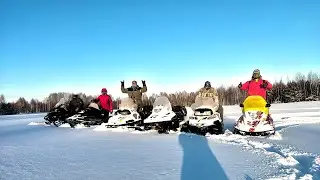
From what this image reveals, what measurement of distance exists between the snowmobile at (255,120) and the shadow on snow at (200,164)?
282 centimetres

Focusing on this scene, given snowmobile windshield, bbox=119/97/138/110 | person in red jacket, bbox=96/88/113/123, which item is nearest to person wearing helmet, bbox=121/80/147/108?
snowmobile windshield, bbox=119/97/138/110

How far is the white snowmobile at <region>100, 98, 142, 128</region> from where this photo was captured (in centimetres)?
1263

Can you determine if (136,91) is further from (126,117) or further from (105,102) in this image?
(105,102)

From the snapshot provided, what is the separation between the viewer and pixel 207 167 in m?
5.27

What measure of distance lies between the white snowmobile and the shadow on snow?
5209 mm

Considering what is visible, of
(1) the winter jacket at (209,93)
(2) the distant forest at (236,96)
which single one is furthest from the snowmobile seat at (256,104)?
(2) the distant forest at (236,96)

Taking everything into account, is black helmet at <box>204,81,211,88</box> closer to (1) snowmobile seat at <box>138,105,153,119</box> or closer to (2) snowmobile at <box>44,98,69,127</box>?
(1) snowmobile seat at <box>138,105,153,119</box>

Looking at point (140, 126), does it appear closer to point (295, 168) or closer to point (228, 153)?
point (228, 153)

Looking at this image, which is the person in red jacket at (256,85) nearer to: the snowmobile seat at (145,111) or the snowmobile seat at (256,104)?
the snowmobile seat at (256,104)

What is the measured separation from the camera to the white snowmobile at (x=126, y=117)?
12.6 m

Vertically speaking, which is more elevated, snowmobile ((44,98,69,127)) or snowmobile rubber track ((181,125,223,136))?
snowmobile ((44,98,69,127))

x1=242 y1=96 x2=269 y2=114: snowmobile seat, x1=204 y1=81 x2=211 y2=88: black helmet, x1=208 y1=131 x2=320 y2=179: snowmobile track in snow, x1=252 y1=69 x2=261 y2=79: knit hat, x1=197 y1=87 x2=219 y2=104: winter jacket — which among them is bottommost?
x1=208 y1=131 x2=320 y2=179: snowmobile track in snow

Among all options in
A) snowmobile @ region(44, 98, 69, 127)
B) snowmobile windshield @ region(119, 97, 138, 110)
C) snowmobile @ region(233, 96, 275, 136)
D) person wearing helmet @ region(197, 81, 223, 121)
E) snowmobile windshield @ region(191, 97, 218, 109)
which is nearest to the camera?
snowmobile @ region(233, 96, 275, 136)

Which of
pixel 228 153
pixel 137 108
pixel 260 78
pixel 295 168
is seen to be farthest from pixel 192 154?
pixel 137 108
